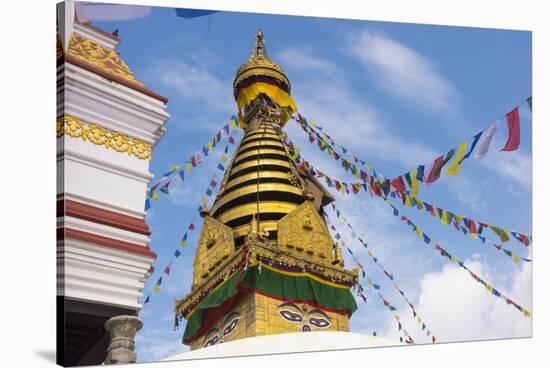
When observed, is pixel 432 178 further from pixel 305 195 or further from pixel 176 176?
pixel 176 176

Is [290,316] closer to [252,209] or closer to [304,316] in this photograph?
[304,316]

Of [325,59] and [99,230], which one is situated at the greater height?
[325,59]

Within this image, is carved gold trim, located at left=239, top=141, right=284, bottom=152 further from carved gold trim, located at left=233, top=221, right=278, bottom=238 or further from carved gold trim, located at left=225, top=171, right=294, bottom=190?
carved gold trim, located at left=233, top=221, right=278, bottom=238

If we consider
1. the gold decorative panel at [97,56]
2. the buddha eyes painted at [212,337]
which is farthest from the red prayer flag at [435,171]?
the gold decorative panel at [97,56]

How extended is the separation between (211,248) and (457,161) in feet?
10.7

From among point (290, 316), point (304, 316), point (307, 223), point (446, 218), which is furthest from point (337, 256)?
point (446, 218)

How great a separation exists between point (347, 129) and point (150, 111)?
13.3 feet

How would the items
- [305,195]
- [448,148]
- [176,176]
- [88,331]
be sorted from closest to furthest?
[88,331]
[176,176]
[448,148]
[305,195]

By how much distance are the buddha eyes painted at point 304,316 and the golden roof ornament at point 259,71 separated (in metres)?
2.65

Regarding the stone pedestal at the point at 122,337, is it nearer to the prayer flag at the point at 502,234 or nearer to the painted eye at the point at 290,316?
the painted eye at the point at 290,316

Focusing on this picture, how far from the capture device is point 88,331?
7.58 m

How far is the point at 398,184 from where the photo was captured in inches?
435

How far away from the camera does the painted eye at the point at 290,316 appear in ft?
36.7

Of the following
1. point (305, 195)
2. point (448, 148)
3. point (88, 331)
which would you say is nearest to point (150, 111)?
point (88, 331)
